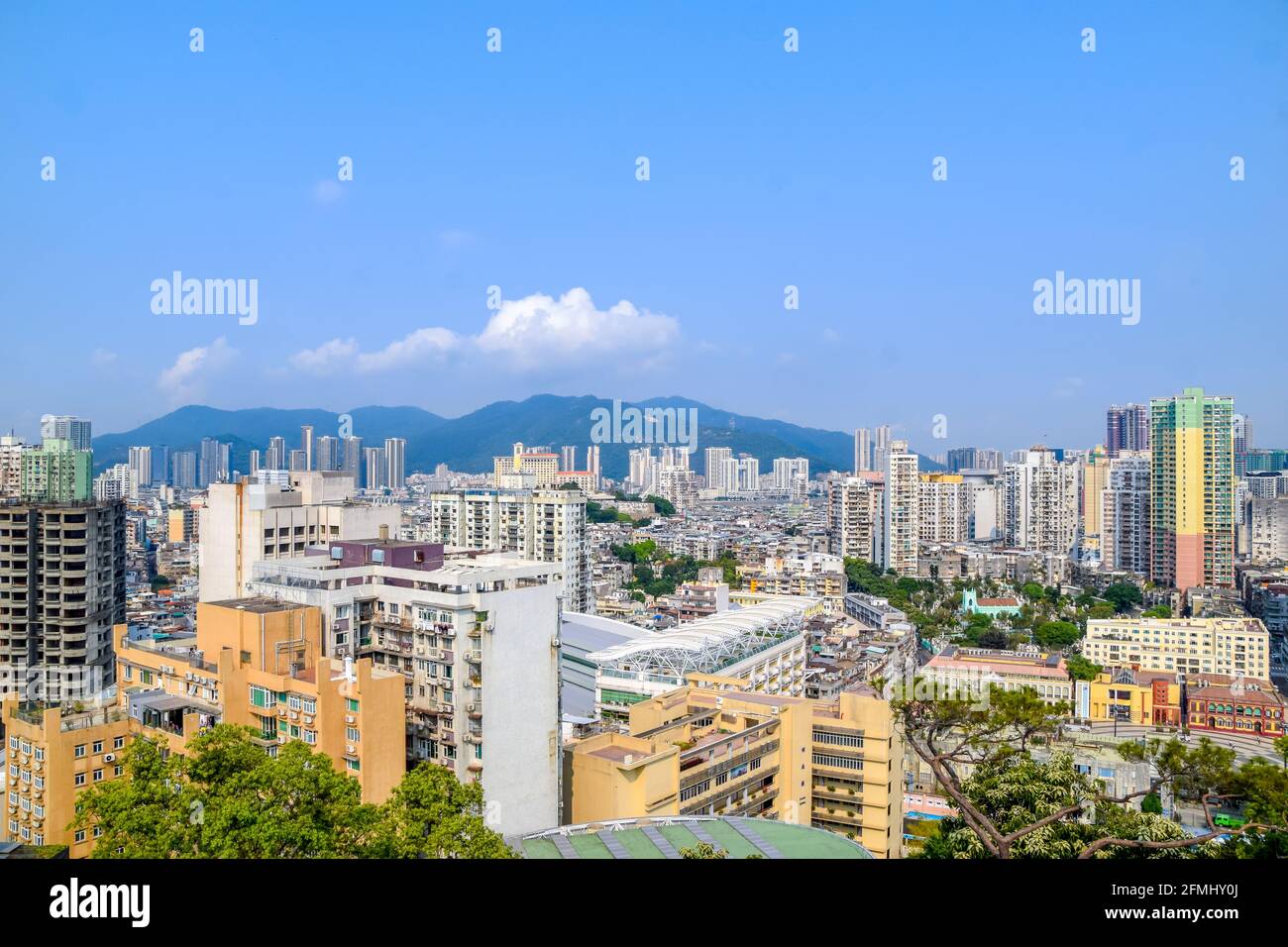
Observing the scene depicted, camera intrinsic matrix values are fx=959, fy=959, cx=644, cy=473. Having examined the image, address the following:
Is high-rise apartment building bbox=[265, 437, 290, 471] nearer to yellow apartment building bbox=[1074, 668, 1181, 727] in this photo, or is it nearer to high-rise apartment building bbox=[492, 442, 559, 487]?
high-rise apartment building bbox=[492, 442, 559, 487]

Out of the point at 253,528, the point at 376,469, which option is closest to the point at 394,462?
the point at 376,469

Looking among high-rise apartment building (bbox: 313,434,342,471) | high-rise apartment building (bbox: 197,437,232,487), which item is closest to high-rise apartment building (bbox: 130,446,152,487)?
high-rise apartment building (bbox: 197,437,232,487)

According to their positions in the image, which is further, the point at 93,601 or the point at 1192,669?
the point at 1192,669

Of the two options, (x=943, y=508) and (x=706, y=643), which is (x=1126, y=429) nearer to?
(x=943, y=508)

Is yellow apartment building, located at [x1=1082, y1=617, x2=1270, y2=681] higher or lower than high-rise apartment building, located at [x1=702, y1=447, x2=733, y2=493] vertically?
lower
